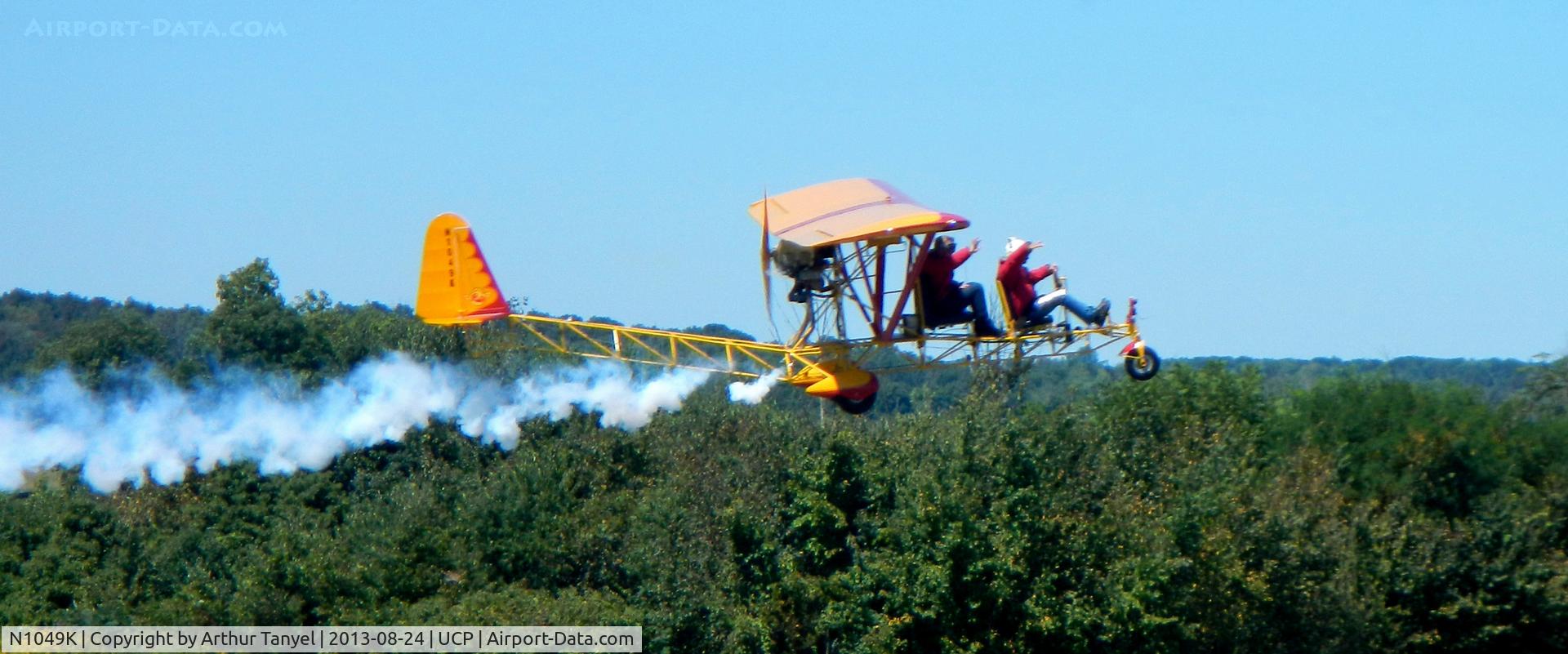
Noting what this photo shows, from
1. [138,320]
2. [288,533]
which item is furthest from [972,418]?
[138,320]

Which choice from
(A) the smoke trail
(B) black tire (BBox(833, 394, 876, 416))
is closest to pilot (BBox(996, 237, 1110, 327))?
(B) black tire (BBox(833, 394, 876, 416))

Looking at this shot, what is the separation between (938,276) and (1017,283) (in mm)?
1183

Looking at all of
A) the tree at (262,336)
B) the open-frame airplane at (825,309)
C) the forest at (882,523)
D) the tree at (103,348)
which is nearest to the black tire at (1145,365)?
the open-frame airplane at (825,309)

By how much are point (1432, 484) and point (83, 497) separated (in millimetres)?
36130

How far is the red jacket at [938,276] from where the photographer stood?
1991 cm

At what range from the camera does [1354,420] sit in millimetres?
44688

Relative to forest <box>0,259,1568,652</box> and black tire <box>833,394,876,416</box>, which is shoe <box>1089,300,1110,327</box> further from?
forest <box>0,259,1568,652</box>

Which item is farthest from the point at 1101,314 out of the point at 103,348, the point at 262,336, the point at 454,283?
the point at 103,348

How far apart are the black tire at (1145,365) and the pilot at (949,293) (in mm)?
2254

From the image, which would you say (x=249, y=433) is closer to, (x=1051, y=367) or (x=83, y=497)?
(x=83, y=497)

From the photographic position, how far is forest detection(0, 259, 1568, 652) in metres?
29.0

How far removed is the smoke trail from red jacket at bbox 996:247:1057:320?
583cm

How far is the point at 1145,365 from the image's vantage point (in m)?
21.2

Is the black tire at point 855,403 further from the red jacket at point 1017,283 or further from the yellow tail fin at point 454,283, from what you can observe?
the yellow tail fin at point 454,283
